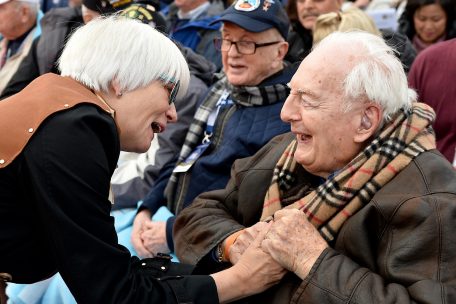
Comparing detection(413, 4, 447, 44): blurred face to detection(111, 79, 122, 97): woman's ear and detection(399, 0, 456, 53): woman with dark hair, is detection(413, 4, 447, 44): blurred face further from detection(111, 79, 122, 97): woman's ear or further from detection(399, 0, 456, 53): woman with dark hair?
detection(111, 79, 122, 97): woman's ear

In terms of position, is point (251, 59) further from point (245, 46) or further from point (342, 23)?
point (342, 23)

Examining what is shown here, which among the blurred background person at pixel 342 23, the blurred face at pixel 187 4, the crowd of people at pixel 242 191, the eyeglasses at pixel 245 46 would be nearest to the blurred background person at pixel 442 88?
the blurred background person at pixel 342 23

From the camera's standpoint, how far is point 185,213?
318 centimetres

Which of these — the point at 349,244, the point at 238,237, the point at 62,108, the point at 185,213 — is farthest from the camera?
the point at 185,213

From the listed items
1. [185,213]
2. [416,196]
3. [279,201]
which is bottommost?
[185,213]

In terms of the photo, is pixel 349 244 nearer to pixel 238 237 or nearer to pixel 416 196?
pixel 416 196

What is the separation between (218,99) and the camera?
13.0ft

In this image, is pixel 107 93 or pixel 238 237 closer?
pixel 107 93

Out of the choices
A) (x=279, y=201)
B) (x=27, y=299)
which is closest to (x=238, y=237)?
(x=279, y=201)

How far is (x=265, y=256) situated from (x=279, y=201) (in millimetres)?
343

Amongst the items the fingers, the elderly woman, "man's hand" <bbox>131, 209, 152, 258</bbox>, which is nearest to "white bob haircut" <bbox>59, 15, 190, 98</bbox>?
the elderly woman

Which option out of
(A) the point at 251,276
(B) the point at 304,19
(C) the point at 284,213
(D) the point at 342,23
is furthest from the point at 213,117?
(B) the point at 304,19

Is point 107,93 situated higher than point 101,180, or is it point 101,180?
point 107,93

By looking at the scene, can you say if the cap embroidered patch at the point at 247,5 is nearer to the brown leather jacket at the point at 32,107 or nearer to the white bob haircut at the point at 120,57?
the white bob haircut at the point at 120,57
